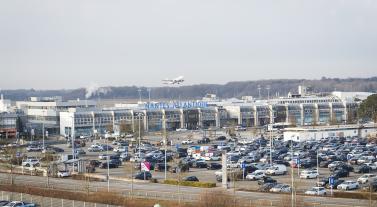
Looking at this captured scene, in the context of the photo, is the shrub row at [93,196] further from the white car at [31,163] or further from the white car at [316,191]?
the white car at [31,163]

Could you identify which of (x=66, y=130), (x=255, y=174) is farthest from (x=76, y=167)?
(x=66, y=130)

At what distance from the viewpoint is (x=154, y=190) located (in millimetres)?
20625

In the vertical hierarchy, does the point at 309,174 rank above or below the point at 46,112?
below

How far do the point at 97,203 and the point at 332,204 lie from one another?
6.21 m

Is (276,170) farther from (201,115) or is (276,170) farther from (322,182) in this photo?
(201,115)

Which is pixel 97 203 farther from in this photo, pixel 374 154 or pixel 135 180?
pixel 374 154

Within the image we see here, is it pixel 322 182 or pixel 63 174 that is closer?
pixel 322 182

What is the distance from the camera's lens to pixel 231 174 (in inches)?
877

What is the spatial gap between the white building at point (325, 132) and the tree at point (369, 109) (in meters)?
5.90

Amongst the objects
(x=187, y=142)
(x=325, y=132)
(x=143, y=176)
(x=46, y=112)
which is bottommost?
(x=187, y=142)

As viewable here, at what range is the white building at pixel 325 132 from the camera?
126ft

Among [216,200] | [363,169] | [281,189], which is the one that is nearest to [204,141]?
[363,169]

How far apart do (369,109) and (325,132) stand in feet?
32.0

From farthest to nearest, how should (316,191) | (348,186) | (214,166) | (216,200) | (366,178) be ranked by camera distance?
(214,166)
(366,178)
(348,186)
(316,191)
(216,200)
